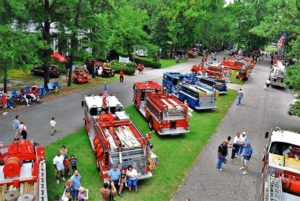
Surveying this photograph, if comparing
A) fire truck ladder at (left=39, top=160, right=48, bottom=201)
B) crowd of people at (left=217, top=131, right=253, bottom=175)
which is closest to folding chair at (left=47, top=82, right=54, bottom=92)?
fire truck ladder at (left=39, top=160, right=48, bottom=201)

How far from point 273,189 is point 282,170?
149 centimetres

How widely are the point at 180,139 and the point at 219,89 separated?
14594mm

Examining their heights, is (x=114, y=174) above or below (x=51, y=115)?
above

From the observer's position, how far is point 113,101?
18.3 meters

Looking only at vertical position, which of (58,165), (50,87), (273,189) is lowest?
(58,165)

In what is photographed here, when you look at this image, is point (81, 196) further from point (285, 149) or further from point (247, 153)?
point (285, 149)

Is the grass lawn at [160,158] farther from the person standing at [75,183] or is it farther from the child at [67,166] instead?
the person standing at [75,183]

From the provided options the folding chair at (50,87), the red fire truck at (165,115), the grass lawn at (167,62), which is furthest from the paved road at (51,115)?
the grass lawn at (167,62)

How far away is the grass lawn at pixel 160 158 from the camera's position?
13.1 m

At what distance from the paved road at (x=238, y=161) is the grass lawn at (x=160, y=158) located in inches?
19.7

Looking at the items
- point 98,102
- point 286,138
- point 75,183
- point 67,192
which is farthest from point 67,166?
point 286,138

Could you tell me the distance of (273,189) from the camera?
10.7 metres

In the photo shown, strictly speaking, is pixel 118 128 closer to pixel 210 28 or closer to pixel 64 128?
pixel 64 128

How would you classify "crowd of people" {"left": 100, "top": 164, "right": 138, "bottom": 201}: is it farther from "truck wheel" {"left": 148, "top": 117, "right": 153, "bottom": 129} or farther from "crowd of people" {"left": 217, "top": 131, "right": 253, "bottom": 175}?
"truck wheel" {"left": 148, "top": 117, "right": 153, "bottom": 129}
